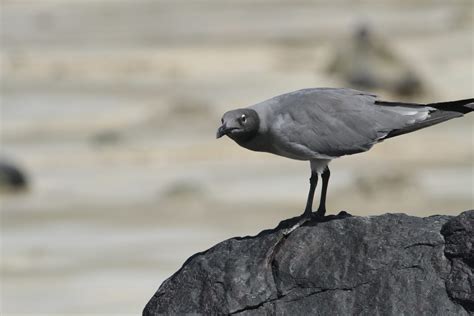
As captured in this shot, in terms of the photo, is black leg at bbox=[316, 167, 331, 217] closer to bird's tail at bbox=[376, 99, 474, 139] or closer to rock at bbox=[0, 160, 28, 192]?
bird's tail at bbox=[376, 99, 474, 139]

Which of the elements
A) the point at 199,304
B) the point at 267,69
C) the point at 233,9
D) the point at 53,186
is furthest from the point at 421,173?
the point at 233,9

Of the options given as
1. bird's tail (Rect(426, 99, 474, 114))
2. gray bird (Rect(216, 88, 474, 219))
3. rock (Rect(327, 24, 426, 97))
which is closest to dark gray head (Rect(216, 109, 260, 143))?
gray bird (Rect(216, 88, 474, 219))

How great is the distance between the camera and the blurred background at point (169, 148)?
23516 millimetres

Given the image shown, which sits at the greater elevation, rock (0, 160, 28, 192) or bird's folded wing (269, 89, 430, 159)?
rock (0, 160, 28, 192)

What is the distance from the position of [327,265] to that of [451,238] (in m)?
0.83

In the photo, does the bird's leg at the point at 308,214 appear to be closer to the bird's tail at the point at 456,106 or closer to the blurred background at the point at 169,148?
the bird's tail at the point at 456,106

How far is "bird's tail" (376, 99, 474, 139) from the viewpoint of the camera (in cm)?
962

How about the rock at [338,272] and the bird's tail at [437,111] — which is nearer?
the rock at [338,272]

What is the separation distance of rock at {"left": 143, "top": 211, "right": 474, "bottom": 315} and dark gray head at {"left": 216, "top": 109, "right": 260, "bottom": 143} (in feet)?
2.77

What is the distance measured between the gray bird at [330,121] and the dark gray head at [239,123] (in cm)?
11

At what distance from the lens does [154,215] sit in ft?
89.8

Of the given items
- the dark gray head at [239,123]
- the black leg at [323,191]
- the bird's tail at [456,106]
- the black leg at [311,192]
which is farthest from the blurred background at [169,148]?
the dark gray head at [239,123]

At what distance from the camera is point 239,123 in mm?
9125

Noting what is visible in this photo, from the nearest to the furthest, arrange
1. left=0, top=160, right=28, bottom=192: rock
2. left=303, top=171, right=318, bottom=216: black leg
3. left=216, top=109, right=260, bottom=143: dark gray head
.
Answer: left=216, top=109, right=260, bottom=143: dark gray head → left=303, top=171, right=318, bottom=216: black leg → left=0, top=160, right=28, bottom=192: rock
